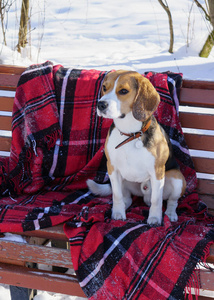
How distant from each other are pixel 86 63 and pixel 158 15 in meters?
4.51

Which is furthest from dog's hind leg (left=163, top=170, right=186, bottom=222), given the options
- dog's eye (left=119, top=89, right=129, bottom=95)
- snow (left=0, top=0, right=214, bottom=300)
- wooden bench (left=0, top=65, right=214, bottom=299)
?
snow (left=0, top=0, right=214, bottom=300)

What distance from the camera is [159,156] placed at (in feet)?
7.55

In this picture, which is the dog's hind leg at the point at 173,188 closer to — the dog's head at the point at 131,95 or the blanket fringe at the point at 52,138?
the dog's head at the point at 131,95

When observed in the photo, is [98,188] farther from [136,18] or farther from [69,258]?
[136,18]

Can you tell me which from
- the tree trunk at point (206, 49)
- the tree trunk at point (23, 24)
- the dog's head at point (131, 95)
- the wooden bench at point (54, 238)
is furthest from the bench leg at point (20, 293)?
the tree trunk at point (206, 49)

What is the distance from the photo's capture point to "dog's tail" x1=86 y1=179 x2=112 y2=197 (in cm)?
267

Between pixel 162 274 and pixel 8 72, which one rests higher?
pixel 8 72

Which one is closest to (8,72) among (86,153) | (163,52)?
(86,153)

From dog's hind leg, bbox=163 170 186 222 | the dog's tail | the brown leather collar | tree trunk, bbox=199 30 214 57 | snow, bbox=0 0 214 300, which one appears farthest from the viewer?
tree trunk, bbox=199 30 214 57

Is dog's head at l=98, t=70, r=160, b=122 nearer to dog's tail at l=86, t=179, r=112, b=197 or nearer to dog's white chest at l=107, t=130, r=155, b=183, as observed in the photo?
dog's white chest at l=107, t=130, r=155, b=183

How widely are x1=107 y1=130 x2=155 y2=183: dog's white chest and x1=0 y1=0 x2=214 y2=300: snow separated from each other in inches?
103

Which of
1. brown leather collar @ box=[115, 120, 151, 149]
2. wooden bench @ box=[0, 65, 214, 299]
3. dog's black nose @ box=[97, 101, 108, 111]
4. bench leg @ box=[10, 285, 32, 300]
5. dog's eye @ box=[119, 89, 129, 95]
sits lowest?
bench leg @ box=[10, 285, 32, 300]

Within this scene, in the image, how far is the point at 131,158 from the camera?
228 cm

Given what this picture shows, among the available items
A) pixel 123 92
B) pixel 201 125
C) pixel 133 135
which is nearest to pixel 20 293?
pixel 133 135
